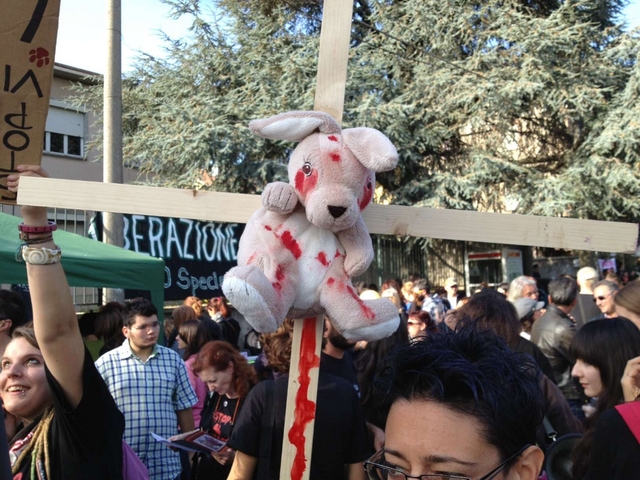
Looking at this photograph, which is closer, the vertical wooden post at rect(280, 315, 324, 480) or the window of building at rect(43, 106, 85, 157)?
the vertical wooden post at rect(280, 315, 324, 480)

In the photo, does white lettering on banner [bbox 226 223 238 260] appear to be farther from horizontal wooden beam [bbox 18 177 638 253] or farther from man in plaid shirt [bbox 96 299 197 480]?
horizontal wooden beam [bbox 18 177 638 253]

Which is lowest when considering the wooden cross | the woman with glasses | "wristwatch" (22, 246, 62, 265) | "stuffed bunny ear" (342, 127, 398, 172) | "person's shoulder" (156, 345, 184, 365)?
"person's shoulder" (156, 345, 184, 365)

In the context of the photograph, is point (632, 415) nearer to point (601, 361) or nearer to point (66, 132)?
point (601, 361)

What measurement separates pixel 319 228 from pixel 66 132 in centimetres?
1809

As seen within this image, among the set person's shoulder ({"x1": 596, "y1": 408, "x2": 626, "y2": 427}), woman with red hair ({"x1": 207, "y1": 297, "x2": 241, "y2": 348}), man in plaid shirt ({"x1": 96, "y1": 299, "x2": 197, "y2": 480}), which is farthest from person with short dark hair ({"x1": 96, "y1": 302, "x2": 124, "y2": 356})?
person's shoulder ({"x1": 596, "y1": 408, "x2": 626, "y2": 427})

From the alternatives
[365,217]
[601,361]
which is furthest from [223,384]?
[365,217]

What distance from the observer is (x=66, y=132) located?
18.0 metres

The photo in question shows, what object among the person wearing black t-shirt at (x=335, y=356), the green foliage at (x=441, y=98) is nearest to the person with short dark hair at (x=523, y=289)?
the person wearing black t-shirt at (x=335, y=356)

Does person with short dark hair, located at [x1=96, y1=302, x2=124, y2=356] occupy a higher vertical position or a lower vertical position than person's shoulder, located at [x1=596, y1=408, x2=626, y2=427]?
lower

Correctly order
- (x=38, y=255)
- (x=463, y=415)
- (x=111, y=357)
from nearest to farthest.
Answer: (x=463, y=415)
(x=38, y=255)
(x=111, y=357)

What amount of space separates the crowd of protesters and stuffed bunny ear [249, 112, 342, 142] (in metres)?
0.60

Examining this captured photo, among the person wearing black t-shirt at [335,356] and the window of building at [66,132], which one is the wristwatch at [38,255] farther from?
the window of building at [66,132]

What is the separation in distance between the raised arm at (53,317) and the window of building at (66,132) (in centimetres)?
1703

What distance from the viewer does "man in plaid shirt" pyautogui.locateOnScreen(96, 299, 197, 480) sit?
373cm
